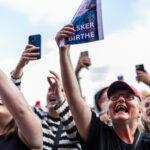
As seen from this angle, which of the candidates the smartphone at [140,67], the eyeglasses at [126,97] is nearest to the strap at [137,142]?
the eyeglasses at [126,97]

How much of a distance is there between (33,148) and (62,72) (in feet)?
2.20

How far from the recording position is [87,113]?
6.05 ft

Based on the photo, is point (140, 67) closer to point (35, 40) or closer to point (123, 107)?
point (123, 107)

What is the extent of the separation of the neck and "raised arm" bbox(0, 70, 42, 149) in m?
0.85

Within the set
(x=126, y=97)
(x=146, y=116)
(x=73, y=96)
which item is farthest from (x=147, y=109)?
(x=73, y=96)

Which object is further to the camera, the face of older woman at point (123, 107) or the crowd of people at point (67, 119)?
the face of older woman at point (123, 107)

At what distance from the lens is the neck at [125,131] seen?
77.8 inches

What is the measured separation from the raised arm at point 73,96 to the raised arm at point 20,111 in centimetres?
43

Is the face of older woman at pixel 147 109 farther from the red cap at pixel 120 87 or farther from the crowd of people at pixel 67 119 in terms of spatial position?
the red cap at pixel 120 87

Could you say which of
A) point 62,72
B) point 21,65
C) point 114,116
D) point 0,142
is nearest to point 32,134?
point 0,142

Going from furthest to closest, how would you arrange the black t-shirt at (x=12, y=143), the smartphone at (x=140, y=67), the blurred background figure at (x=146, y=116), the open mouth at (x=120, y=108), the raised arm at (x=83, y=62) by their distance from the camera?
1. the smartphone at (x=140, y=67)
2. the raised arm at (x=83, y=62)
3. the blurred background figure at (x=146, y=116)
4. the open mouth at (x=120, y=108)
5. the black t-shirt at (x=12, y=143)

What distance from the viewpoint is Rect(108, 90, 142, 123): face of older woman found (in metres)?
2.04

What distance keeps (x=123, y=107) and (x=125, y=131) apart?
231mm

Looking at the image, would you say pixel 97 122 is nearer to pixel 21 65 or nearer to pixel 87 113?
pixel 87 113
